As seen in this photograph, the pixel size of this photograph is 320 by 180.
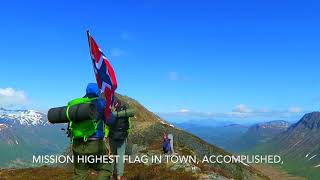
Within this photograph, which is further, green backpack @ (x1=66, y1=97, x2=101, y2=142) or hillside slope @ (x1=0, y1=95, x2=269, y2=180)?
hillside slope @ (x1=0, y1=95, x2=269, y2=180)

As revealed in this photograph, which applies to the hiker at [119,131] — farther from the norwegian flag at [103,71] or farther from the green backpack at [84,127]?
the norwegian flag at [103,71]

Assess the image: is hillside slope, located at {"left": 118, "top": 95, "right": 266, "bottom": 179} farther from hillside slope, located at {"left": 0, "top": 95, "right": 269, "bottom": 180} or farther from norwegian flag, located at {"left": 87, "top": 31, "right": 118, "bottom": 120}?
norwegian flag, located at {"left": 87, "top": 31, "right": 118, "bottom": 120}

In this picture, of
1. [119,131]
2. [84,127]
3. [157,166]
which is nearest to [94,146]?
[84,127]

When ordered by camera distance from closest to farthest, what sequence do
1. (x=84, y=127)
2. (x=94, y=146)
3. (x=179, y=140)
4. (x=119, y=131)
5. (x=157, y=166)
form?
(x=84, y=127)
(x=94, y=146)
(x=119, y=131)
(x=157, y=166)
(x=179, y=140)

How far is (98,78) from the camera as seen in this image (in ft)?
41.5

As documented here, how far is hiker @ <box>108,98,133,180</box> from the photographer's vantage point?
700 inches

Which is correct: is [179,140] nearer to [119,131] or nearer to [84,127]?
[119,131]

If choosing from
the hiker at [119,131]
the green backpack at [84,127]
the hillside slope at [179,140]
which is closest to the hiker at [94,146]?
the green backpack at [84,127]

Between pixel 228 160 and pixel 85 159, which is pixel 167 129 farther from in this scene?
pixel 85 159

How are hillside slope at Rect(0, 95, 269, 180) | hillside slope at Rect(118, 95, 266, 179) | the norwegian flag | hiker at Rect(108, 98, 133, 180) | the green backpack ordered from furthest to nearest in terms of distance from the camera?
hillside slope at Rect(118, 95, 266, 179) < hillside slope at Rect(0, 95, 269, 180) < hiker at Rect(108, 98, 133, 180) < the green backpack < the norwegian flag

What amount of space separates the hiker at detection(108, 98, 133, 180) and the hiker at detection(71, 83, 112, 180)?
3.62 meters

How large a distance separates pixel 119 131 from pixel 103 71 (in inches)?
242

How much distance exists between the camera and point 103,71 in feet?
40.6

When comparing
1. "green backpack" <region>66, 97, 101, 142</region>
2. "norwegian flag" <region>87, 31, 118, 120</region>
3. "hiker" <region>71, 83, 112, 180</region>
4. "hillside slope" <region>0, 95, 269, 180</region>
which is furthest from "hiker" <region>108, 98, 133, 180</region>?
"norwegian flag" <region>87, 31, 118, 120</region>
